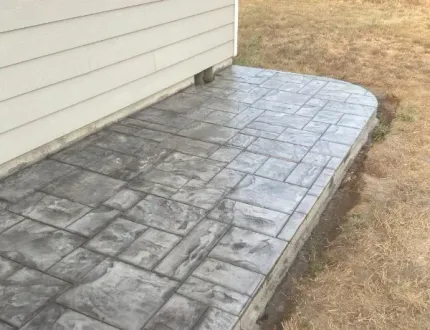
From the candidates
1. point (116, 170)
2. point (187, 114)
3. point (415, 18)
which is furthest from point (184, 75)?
point (415, 18)

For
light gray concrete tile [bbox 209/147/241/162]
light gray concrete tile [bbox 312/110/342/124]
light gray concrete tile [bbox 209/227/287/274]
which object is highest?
light gray concrete tile [bbox 209/227/287/274]

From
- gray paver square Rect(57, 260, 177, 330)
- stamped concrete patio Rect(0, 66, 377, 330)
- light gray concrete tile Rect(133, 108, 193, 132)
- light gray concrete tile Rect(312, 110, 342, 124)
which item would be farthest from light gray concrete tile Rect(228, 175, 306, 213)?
light gray concrete tile Rect(312, 110, 342, 124)

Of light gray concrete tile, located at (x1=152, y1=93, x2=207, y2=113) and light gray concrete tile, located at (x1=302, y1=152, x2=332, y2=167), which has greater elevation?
light gray concrete tile, located at (x1=302, y1=152, x2=332, y2=167)

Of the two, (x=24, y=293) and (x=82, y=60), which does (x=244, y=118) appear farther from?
(x=24, y=293)

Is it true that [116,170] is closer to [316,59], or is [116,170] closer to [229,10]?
[229,10]

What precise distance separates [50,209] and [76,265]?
2.05 feet

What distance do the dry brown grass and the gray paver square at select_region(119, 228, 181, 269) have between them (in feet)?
2.49

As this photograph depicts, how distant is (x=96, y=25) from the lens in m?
3.72

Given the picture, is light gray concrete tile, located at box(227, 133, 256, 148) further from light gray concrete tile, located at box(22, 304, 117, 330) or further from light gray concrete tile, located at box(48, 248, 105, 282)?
light gray concrete tile, located at box(22, 304, 117, 330)

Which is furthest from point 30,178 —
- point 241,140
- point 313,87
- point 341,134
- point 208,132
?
point 313,87

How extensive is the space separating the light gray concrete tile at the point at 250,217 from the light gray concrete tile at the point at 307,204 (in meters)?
0.14

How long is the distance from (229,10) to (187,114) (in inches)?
74.6

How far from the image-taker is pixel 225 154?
12.0 ft

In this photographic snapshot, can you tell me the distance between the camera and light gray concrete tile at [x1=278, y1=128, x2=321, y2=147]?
12.7 feet
